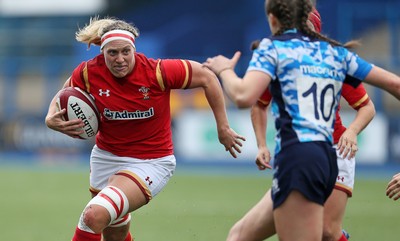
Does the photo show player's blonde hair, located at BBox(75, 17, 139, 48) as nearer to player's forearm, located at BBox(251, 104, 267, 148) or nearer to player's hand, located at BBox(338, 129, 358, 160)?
player's forearm, located at BBox(251, 104, 267, 148)

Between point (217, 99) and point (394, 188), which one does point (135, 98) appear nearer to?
point (217, 99)

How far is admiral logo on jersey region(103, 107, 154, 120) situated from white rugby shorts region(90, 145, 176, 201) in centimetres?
33

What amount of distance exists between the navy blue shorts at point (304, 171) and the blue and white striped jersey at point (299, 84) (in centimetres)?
5

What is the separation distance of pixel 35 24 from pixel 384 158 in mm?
14640

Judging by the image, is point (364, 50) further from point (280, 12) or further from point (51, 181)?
point (280, 12)

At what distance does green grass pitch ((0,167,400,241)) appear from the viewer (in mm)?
9555

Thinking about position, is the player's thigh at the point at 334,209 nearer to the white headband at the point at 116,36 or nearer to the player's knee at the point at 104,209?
the player's knee at the point at 104,209

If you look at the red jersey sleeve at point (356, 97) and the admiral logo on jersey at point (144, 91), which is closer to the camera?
the red jersey sleeve at point (356, 97)

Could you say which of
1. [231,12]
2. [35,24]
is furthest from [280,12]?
[35,24]

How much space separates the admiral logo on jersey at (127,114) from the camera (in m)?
6.46

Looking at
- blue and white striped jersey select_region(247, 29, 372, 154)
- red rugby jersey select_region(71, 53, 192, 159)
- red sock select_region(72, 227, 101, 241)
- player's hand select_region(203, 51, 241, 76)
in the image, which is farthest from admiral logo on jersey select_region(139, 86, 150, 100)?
blue and white striped jersey select_region(247, 29, 372, 154)

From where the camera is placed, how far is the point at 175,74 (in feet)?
21.3

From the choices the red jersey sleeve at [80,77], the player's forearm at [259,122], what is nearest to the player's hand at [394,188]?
the player's forearm at [259,122]

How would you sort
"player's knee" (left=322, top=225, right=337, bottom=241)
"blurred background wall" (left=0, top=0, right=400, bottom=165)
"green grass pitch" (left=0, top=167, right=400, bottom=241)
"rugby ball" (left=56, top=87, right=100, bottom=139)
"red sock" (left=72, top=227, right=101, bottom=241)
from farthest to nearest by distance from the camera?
"blurred background wall" (left=0, top=0, right=400, bottom=165), "green grass pitch" (left=0, top=167, right=400, bottom=241), "rugby ball" (left=56, top=87, right=100, bottom=139), "red sock" (left=72, top=227, right=101, bottom=241), "player's knee" (left=322, top=225, right=337, bottom=241)
